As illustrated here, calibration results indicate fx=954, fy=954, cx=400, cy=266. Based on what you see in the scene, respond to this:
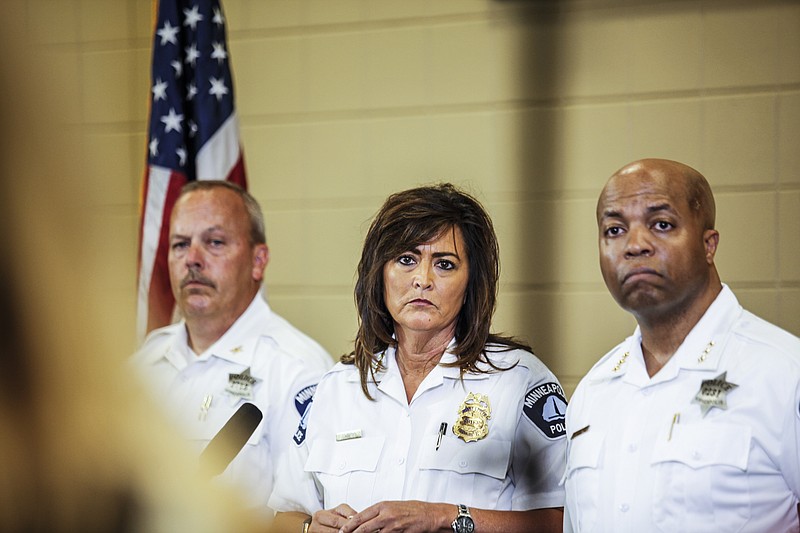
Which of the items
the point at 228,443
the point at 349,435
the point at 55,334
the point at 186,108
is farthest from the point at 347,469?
the point at 55,334

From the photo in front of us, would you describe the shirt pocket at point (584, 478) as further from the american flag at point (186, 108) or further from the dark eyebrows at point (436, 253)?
the american flag at point (186, 108)

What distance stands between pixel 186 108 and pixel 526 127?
123cm

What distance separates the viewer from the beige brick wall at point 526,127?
319cm

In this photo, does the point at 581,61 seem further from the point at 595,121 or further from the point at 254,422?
the point at 254,422

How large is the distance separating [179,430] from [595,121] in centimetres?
324

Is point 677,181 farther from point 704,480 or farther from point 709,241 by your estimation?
point 704,480

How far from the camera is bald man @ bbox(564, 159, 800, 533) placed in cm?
181

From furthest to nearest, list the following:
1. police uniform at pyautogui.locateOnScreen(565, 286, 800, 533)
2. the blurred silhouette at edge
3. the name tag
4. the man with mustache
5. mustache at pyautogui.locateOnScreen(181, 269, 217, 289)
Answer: mustache at pyautogui.locateOnScreen(181, 269, 217, 289) → the man with mustache → the name tag → police uniform at pyautogui.locateOnScreen(565, 286, 800, 533) → the blurred silhouette at edge

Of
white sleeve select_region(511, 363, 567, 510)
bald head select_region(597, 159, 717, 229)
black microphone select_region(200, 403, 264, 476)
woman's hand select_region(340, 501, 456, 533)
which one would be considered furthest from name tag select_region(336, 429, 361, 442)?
black microphone select_region(200, 403, 264, 476)

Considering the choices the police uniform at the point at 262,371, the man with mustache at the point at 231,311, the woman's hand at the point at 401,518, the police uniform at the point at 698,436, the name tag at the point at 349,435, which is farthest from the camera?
the man with mustache at the point at 231,311

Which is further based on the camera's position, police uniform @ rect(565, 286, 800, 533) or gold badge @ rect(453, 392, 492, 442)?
gold badge @ rect(453, 392, 492, 442)

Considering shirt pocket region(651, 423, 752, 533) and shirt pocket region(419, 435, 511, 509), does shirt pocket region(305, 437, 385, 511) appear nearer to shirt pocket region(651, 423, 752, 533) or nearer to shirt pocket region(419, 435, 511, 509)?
shirt pocket region(419, 435, 511, 509)

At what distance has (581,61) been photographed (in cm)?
340

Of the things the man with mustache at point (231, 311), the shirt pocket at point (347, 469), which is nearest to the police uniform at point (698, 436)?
the shirt pocket at point (347, 469)
